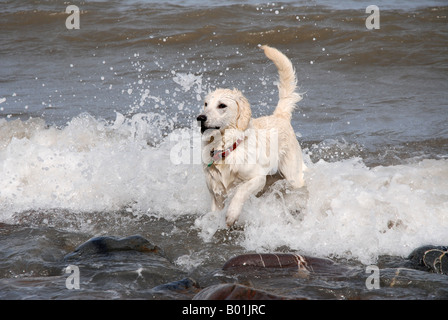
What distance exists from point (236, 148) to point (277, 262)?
1.29 meters

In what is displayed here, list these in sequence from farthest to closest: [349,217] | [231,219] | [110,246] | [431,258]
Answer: [349,217]
[231,219]
[110,246]
[431,258]

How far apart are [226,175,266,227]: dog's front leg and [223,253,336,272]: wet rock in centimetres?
73

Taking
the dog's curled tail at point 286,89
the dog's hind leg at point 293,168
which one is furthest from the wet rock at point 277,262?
the dog's curled tail at point 286,89

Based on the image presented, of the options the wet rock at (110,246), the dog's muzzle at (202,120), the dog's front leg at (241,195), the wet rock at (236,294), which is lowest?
the wet rock at (110,246)

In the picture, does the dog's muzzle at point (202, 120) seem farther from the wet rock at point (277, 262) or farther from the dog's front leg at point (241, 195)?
the wet rock at point (277, 262)

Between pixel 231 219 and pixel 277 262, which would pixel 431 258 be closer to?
pixel 277 262

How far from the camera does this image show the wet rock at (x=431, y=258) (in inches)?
169

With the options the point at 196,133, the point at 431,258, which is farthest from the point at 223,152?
the point at 196,133

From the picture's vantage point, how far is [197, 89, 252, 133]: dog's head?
5.00 metres

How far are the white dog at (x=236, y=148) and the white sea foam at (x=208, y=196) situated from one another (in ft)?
0.86

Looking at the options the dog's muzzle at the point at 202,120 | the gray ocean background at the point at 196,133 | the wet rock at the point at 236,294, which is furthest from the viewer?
the dog's muzzle at the point at 202,120

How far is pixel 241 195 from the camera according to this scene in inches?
206

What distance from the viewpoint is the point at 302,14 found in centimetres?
1384
